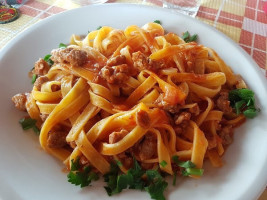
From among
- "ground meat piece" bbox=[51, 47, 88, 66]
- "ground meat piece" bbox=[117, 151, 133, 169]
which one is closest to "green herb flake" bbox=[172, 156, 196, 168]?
"ground meat piece" bbox=[117, 151, 133, 169]

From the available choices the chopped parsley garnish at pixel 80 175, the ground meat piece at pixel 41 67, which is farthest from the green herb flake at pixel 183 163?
the ground meat piece at pixel 41 67

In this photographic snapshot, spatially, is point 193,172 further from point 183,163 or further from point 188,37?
point 188,37

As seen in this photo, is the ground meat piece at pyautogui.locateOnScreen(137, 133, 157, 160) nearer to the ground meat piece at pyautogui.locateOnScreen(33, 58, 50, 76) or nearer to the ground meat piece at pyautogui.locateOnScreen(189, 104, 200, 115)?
the ground meat piece at pyautogui.locateOnScreen(189, 104, 200, 115)

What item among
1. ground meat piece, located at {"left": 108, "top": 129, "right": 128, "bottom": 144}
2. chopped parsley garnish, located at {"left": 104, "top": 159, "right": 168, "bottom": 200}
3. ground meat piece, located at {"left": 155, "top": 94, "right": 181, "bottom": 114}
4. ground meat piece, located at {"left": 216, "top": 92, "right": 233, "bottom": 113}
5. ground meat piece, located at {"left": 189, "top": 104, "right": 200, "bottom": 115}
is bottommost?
chopped parsley garnish, located at {"left": 104, "top": 159, "right": 168, "bottom": 200}

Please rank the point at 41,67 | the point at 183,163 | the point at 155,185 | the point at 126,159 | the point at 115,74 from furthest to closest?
1. the point at 41,67
2. the point at 115,74
3. the point at 126,159
4. the point at 183,163
5. the point at 155,185

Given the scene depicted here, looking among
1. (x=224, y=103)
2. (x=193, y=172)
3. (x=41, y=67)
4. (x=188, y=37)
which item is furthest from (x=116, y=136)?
(x=188, y=37)

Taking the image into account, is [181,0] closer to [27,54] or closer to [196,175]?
[27,54]

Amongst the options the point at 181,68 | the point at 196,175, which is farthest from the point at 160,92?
the point at 196,175
